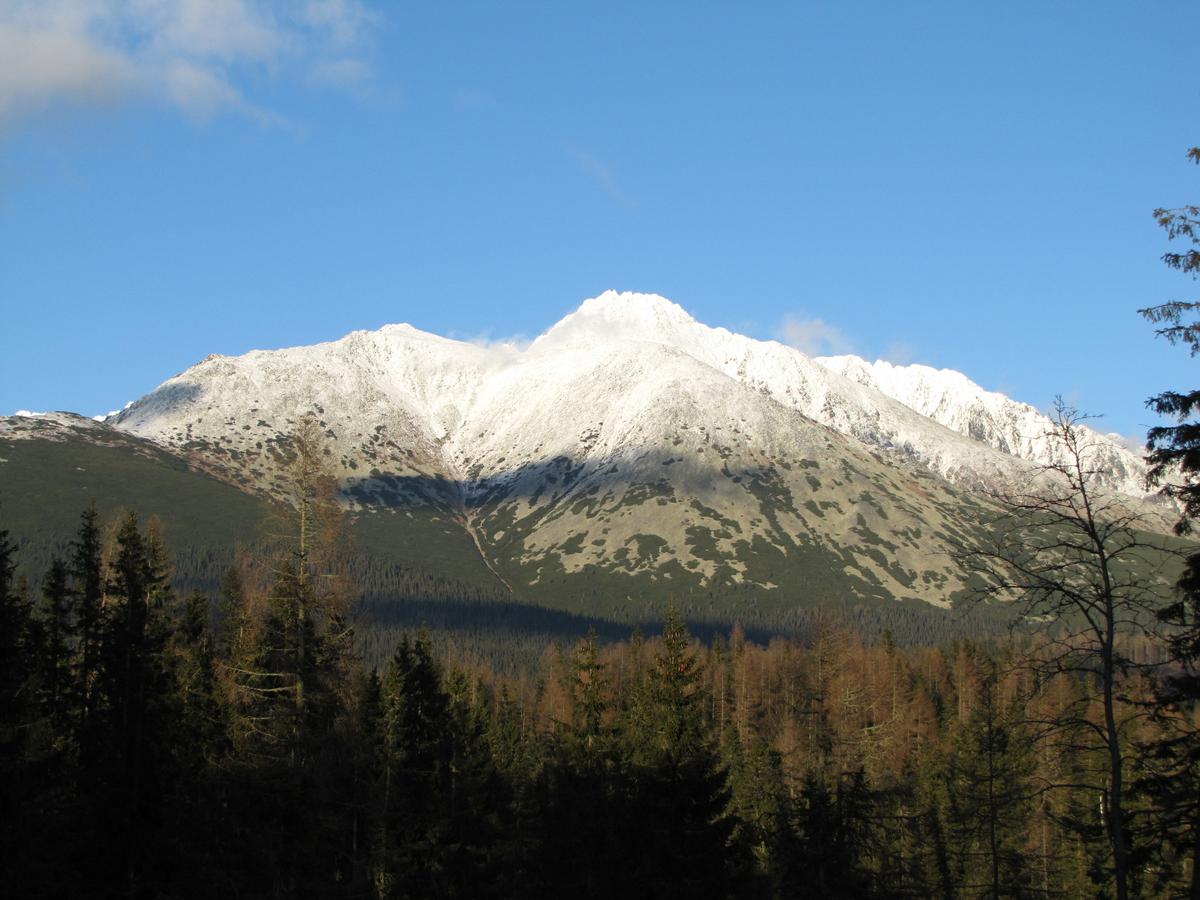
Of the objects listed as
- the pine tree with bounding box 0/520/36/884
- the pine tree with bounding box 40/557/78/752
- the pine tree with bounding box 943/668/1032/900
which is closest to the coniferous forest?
the pine tree with bounding box 0/520/36/884

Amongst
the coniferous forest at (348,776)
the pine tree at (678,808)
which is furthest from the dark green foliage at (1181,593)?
the pine tree at (678,808)

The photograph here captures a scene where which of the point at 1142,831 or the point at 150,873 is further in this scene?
the point at 150,873

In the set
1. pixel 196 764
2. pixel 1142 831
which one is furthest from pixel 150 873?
pixel 1142 831

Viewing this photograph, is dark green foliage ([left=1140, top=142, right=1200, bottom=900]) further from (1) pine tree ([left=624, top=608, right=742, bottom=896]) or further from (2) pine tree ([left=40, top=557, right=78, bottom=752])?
(2) pine tree ([left=40, top=557, right=78, bottom=752])

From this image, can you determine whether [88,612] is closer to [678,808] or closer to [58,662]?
[58,662]

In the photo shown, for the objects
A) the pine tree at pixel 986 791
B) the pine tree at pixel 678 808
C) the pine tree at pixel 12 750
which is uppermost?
the pine tree at pixel 12 750

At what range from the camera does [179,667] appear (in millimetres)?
52062

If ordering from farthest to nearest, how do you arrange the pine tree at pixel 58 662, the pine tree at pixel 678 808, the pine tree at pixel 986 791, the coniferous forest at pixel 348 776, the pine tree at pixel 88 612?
the pine tree at pixel 986 791, the pine tree at pixel 88 612, the pine tree at pixel 58 662, the pine tree at pixel 678 808, the coniferous forest at pixel 348 776

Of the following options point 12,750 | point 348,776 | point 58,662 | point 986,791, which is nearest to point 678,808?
point 348,776

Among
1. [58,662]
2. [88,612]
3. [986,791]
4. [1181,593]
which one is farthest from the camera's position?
[986,791]

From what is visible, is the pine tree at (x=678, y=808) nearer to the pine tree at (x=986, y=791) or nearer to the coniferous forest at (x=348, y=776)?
the coniferous forest at (x=348, y=776)

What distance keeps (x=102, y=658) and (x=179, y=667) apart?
17.9 ft

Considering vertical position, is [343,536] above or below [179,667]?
above

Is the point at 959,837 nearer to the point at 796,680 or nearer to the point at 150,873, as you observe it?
the point at 150,873
